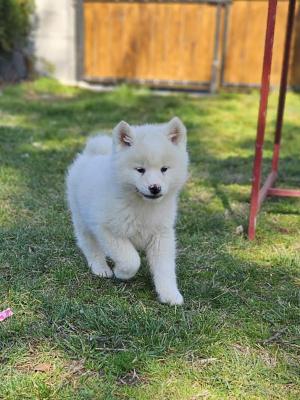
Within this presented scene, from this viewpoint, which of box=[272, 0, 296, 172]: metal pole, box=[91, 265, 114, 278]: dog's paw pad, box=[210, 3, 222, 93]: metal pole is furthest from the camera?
box=[210, 3, 222, 93]: metal pole

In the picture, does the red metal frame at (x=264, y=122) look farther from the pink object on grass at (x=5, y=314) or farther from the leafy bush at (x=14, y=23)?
the leafy bush at (x=14, y=23)

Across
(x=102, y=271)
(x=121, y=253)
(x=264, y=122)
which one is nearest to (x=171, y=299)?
(x=121, y=253)

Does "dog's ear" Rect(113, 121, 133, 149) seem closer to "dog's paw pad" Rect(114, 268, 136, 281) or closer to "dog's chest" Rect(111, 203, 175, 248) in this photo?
"dog's chest" Rect(111, 203, 175, 248)

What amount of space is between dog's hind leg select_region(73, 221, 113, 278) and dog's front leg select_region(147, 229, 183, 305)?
31 centimetres

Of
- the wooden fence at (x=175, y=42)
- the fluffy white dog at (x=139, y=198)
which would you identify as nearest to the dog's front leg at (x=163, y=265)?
the fluffy white dog at (x=139, y=198)

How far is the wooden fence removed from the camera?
8953mm

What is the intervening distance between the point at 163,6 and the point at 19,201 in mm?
5872

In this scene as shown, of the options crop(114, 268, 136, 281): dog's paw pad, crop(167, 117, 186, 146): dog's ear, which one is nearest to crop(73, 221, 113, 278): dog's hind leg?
crop(114, 268, 136, 281): dog's paw pad

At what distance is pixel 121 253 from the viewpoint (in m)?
2.76

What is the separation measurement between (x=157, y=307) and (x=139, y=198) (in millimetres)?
562

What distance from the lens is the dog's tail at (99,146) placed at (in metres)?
3.31

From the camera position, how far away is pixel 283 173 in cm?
541

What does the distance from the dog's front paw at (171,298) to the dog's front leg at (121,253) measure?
19 centimetres

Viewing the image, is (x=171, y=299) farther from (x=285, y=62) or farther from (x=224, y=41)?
(x=224, y=41)
